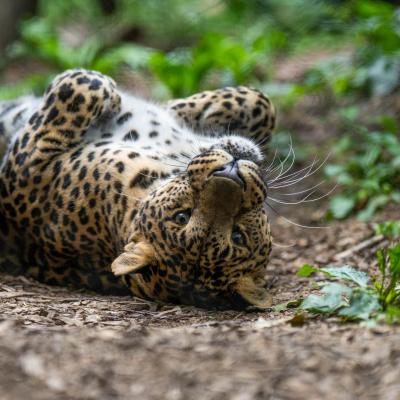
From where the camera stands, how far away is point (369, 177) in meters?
8.91

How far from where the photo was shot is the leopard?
532 centimetres

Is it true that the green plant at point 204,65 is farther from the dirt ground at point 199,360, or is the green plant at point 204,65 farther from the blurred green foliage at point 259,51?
the dirt ground at point 199,360

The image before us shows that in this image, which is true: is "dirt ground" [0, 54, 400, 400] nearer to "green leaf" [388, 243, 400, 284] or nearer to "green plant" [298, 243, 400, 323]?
"green plant" [298, 243, 400, 323]

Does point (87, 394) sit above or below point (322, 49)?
below

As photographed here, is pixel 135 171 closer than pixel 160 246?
No

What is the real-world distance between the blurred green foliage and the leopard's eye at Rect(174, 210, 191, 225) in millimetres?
3539

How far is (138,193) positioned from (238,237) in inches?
42.4

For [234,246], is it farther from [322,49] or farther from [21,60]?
[21,60]

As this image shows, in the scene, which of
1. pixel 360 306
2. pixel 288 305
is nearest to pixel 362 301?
pixel 360 306

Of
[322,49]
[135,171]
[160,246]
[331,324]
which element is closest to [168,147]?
[135,171]

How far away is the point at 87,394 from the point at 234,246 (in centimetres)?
209

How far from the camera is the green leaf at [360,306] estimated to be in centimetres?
454

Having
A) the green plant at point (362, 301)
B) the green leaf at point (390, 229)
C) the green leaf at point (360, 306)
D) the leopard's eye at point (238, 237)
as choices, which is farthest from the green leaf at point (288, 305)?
the green leaf at point (390, 229)

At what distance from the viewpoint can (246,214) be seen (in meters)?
5.38
